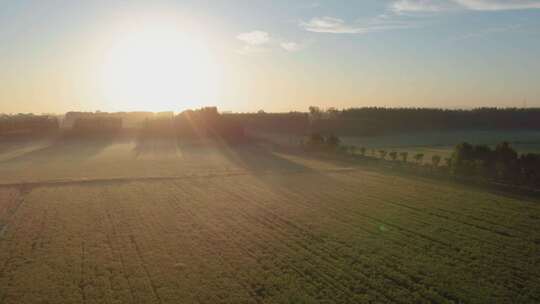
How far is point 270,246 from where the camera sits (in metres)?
14.9

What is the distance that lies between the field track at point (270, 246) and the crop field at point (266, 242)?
55 millimetres

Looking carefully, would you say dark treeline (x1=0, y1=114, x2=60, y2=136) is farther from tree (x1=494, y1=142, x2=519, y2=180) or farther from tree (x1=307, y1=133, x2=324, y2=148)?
tree (x1=494, y1=142, x2=519, y2=180)

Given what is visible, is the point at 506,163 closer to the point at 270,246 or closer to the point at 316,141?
the point at 270,246

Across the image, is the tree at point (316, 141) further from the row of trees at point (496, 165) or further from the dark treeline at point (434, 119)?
the dark treeline at point (434, 119)

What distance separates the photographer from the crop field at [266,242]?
37.0ft

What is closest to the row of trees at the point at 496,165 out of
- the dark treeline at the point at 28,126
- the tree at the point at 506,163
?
the tree at the point at 506,163

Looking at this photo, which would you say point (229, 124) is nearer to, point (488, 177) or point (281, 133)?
point (281, 133)

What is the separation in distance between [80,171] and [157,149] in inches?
877

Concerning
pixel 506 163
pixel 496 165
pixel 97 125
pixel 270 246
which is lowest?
pixel 270 246

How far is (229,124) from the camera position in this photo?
69.7m

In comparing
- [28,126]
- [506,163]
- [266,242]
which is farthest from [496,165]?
[28,126]

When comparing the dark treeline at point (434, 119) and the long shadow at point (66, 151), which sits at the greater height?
the dark treeline at point (434, 119)

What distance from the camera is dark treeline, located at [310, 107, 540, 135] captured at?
306ft

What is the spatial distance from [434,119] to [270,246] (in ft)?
299
